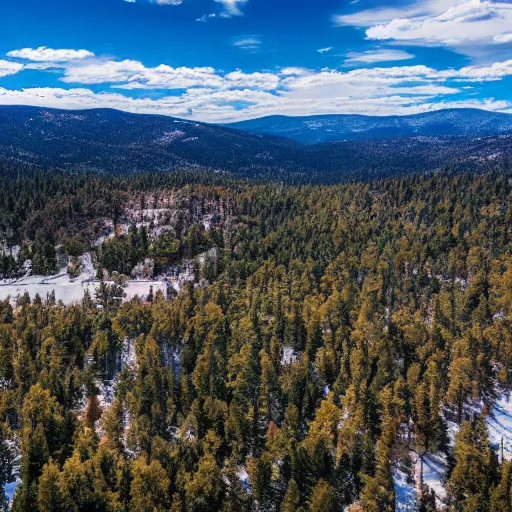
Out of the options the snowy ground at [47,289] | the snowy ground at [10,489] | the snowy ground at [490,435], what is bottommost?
the snowy ground at [10,489]

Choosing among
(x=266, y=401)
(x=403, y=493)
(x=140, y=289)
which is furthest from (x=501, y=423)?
(x=140, y=289)

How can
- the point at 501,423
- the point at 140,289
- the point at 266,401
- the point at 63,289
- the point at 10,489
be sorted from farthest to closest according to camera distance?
1. the point at 140,289
2. the point at 63,289
3. the point at 266,401
4. the point at 501,423
5. the point at 10,489

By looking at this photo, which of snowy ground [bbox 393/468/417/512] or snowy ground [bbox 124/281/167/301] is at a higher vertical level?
snowy ground [bbox 124/281/167/301]

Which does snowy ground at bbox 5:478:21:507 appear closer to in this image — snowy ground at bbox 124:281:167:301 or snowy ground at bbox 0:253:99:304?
snowy ground at bbox 124:281:167:301

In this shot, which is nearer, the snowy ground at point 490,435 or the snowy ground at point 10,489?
the snowy ground at point 490,435

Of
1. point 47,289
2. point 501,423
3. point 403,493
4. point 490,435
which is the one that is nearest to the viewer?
point 403,493

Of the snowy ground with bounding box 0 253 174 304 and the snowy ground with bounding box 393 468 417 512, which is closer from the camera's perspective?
the snowy ground with bounding box 393 468 417 512

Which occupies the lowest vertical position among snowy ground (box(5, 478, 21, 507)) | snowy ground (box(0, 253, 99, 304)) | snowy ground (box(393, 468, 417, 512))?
snowy ground (box(5, 478, 21, 507))

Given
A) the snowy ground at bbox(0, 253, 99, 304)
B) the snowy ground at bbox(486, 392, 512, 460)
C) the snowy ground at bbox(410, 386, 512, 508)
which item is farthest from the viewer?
the snowy ground at bbox(0, 253, 99, 304)

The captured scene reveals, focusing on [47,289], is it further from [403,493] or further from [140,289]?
[403,493]

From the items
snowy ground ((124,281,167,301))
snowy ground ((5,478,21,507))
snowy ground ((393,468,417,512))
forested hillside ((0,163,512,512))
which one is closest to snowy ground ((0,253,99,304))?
snowy ground ((124,281,167,301))

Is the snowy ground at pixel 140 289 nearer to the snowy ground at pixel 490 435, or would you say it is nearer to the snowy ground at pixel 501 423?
the snowy ground at pixel 490 435

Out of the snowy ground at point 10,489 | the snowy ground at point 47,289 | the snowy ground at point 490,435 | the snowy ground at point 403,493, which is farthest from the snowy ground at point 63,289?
the snowy ground at point 490,435
